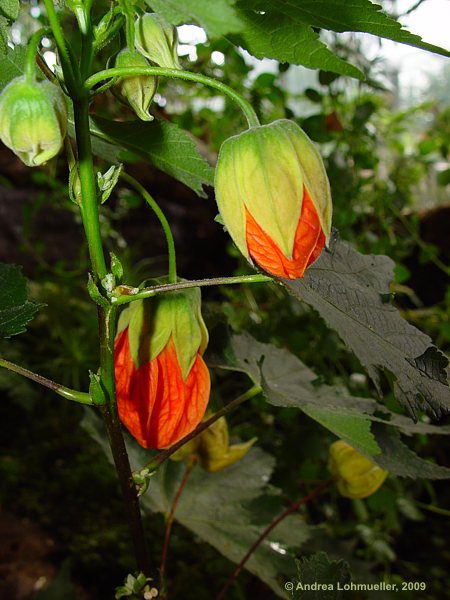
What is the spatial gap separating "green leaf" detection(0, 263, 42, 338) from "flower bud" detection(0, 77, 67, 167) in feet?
0.48

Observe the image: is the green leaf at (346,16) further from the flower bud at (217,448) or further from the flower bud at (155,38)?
the flower bud at (217,448)

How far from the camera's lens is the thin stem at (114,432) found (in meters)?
0.35

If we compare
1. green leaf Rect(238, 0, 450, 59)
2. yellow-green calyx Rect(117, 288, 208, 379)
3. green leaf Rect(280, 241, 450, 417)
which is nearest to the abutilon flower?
yellow-green calyx Rect(117, 288, 208, 379)

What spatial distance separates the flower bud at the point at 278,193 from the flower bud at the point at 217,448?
303 mm

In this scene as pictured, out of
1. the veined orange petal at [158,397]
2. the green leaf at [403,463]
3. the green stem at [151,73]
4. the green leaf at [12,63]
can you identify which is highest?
the green stem at [151,73]

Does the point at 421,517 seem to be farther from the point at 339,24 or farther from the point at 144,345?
the point at 339,24

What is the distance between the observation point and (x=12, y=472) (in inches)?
44.4

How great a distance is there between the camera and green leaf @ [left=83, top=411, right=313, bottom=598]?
0.68 metres

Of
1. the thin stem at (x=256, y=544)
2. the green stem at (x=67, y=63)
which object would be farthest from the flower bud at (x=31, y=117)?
the thin stem at (x=256, y=544)

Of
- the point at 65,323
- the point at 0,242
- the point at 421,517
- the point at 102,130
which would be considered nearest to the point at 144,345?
the point at 102,130

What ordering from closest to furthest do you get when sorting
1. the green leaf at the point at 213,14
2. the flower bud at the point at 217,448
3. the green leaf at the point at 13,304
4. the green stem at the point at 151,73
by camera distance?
the green leaf at the point at 213,14 → the green stem at the point at 151,73 → the green leaf at the point at 13,304 → the flower bud at the point at 217,448

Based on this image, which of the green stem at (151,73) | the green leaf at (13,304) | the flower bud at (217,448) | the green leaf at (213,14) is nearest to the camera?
the green leaf at (213,14)

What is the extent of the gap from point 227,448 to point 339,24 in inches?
16.9

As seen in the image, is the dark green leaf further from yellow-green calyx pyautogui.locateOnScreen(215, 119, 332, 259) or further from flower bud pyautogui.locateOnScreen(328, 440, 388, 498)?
flower bud pyautogui.locateOnScreen(328, 440, 388, 498)
